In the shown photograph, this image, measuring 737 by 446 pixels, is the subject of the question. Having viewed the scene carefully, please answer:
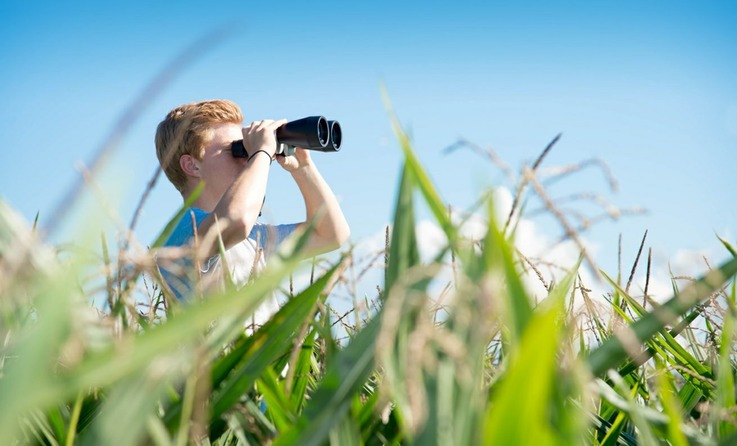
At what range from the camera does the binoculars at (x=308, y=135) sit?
2.01 m

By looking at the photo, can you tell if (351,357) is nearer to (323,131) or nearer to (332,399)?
(332,399)

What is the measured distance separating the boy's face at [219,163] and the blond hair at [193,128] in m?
0.03

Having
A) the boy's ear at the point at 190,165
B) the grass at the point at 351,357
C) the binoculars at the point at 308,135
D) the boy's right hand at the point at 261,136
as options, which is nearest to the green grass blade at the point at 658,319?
the grass at the point at 351,357

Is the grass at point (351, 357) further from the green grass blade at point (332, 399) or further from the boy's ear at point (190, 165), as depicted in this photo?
the boy's ear at point (190, 165)

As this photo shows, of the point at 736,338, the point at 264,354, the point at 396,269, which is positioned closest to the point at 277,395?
the point at 264,354

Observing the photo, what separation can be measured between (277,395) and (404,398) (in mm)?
146

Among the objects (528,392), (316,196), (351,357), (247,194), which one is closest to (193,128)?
(316,196)

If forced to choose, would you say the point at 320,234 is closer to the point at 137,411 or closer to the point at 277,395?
the point at 277,395

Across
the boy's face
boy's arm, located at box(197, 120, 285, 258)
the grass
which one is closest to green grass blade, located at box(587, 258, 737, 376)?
the grass

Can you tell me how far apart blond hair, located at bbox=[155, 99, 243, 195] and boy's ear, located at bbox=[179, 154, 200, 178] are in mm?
18

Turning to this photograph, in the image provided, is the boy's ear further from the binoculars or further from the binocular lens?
the binocular lens

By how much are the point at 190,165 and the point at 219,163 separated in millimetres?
142

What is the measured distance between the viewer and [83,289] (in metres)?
0.46

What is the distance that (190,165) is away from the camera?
231 centimetres
